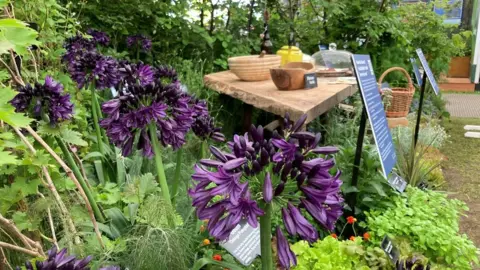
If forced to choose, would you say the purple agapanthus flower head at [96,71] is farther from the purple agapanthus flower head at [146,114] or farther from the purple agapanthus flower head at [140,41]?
the purple agapanthus flower head at [140,41]

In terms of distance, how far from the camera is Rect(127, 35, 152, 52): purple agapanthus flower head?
4.30 metres

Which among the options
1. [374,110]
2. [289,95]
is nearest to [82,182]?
[374,110]

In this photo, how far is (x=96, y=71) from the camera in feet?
7.02

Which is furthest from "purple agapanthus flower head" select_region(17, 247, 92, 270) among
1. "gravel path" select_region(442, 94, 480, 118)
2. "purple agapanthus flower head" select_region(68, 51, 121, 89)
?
"gravel path" select_region(442, 94, 480, 118)

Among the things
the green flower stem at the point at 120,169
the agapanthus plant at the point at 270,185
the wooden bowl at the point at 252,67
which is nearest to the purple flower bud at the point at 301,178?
the agapanthus plant at the point at 270,185

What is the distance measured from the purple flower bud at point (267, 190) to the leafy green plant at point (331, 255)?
99cm

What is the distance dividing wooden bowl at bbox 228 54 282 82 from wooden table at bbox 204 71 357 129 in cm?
7

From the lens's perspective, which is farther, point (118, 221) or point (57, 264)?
point (118, 221)

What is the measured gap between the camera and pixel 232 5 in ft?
17.7

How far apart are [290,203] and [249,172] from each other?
0.43 ft

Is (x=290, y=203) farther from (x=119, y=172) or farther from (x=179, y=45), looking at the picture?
(x=179, y=45)

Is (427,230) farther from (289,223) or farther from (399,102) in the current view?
(399,102)

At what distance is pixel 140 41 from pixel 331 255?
321 centimetres

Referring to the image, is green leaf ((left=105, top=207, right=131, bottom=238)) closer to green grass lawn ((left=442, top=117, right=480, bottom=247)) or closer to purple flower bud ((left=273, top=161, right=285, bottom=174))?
purple flower bud ((left=273, top=161, right=285, bottom=174))
